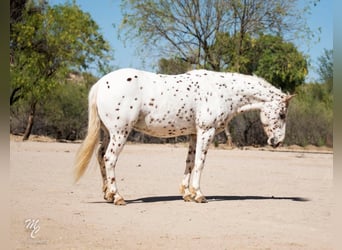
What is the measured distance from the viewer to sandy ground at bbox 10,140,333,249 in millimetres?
5711

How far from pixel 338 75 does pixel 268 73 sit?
20227mm

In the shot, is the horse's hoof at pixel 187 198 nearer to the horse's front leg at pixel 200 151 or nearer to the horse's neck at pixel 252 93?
the horse's front leg at pixel 200 151

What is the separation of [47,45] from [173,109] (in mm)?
15785

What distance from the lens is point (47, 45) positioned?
22922 mm

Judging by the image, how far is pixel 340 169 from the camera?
16.9ft

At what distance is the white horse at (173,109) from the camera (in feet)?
25.8

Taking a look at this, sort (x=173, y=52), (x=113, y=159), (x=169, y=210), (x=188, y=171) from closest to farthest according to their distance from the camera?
(x=169, y=210)
(x=113, y=159)
(x=188, y=171)
(x=173, y=52)

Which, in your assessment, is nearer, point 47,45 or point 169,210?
point 169,210

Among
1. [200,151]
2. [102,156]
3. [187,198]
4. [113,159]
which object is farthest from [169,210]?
A: [102,156]

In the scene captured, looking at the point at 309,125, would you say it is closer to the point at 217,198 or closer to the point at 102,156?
the point at 217,198

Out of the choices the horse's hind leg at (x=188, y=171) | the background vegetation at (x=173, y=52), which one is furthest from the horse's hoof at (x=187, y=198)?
the background vegetation at (x=173, y=52)

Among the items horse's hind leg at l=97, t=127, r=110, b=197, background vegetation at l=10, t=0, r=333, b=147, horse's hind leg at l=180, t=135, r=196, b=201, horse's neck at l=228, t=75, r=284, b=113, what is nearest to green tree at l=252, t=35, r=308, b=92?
background vegetation at l=10, t=0, r=333, b=147

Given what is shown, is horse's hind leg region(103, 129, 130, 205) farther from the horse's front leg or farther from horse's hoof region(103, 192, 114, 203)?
the horse's front leg

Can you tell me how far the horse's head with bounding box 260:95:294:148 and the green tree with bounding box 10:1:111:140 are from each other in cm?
1432
